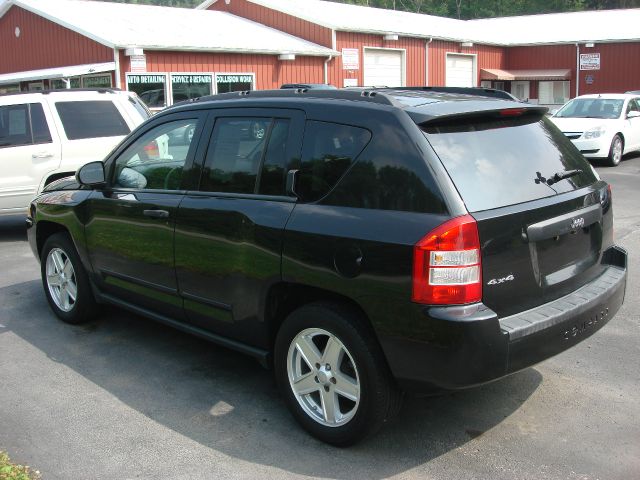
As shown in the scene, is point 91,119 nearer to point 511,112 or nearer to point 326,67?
point 511,112

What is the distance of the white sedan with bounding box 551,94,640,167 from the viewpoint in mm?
15617

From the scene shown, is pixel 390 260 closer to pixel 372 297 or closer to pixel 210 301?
pixel 372 297

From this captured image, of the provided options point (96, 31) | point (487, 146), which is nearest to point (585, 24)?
point (96, 31)

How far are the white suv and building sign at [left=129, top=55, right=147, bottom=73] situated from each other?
9.85 metres

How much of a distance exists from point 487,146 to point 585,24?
3537 centimetres

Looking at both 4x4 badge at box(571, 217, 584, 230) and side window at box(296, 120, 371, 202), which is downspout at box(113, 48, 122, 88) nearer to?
side window at box(296, 120, 371, 202)

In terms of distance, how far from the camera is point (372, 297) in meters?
3.32

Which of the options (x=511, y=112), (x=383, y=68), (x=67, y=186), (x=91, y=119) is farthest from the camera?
(x=383, y=68)

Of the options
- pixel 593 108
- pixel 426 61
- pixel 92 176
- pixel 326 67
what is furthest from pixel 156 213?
pixel 426 61

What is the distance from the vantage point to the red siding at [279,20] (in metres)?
24.8

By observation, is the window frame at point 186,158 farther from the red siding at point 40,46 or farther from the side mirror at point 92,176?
the red siding at point 40,46

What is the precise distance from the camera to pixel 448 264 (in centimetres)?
317

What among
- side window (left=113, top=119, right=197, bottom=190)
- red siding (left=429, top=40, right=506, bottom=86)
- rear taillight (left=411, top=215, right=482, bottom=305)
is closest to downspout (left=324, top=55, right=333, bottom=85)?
red siding (left=429, top=40, right=506, bottom=86)

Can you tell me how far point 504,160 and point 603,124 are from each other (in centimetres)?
1344
